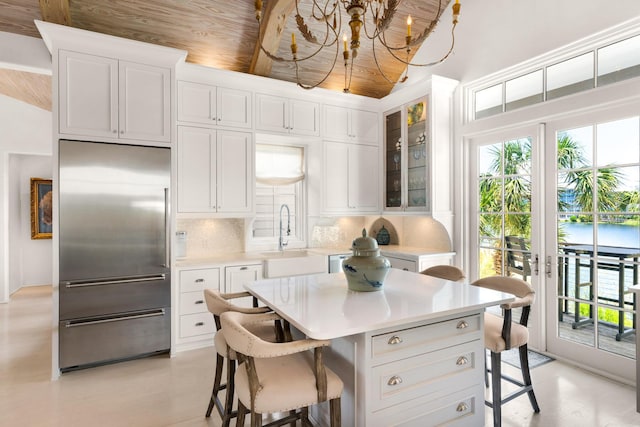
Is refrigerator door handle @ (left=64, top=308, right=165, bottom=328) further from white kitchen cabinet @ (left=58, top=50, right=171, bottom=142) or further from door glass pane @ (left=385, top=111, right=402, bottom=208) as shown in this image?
door glass pane @ (left=385, top=111, right=402, bottom=208)

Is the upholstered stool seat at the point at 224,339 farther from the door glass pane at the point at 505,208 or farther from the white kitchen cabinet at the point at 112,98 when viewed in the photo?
the door glass pane at the point at 505,208

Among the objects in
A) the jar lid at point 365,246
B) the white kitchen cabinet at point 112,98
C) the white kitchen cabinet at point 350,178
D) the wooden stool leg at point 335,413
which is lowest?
the wooden stool leg at point 335,413

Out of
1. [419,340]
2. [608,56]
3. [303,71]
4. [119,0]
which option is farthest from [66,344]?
[608,56]

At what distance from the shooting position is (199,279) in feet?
11.7

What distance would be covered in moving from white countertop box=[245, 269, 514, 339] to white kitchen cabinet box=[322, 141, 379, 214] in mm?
2050

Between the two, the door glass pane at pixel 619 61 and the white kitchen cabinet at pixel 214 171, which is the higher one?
the door glass pane at pixel 619 61

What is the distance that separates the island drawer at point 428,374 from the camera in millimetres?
1706

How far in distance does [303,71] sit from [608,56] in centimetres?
315

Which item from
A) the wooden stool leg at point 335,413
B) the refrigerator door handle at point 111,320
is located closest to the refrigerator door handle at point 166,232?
the refrigerator door handle at point 111,320

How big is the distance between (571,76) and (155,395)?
14.2ft

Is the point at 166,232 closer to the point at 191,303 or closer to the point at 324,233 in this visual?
the point at 191,303

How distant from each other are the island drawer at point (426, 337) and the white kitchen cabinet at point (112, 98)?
274cm

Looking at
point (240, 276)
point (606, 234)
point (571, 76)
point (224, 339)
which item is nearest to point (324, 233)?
point (240, 276)

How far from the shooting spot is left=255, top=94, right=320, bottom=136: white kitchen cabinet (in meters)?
4.08
